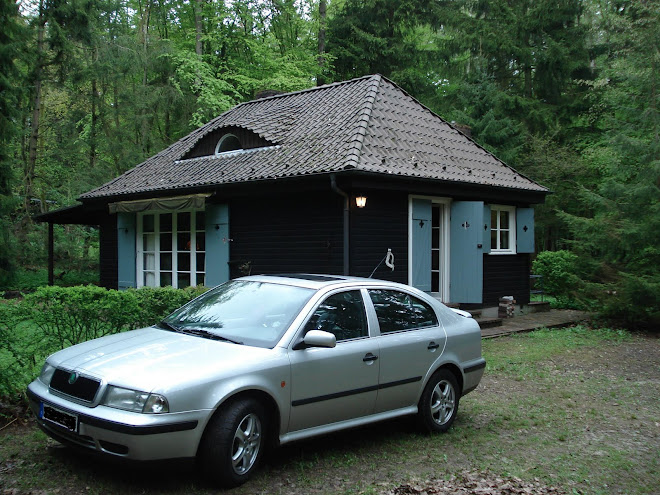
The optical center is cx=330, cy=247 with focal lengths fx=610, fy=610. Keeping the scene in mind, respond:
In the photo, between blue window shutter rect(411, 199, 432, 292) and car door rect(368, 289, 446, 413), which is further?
blue window shutter rect(411, 199, 432, 292)

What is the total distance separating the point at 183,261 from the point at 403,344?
10102 mm

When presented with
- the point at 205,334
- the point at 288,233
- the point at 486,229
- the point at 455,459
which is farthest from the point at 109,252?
the point at 455,459

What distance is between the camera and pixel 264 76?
27.7 meters

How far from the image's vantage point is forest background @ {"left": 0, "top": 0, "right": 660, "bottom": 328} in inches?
832

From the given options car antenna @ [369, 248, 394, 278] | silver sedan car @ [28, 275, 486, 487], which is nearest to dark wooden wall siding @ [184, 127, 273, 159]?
car antenna @ [369, 248, 394, 278]

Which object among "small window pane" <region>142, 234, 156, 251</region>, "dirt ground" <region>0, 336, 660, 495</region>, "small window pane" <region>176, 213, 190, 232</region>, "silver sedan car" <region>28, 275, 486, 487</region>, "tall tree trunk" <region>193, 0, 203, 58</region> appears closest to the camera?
"silver sedan car" <region>28, 275, 486, 487</region>

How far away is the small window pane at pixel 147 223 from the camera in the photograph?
50.0 feet

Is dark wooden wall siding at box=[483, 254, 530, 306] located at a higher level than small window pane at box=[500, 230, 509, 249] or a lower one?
lower

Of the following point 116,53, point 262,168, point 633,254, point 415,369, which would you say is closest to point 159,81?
point 116,53

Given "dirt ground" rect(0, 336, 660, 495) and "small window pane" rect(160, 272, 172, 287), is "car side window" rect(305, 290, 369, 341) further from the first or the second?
"small window pane" rect(160, 272, 172, 287)

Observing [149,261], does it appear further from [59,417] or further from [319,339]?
[319,339]

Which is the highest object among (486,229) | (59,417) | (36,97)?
(36,97)

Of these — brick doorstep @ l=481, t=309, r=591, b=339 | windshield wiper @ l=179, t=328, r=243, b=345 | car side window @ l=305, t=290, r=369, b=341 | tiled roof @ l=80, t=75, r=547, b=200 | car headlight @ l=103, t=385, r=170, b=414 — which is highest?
tiled roof @ l=80, t=75, r=547, b=200

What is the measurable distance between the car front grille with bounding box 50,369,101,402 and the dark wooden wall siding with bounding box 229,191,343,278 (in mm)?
7464
